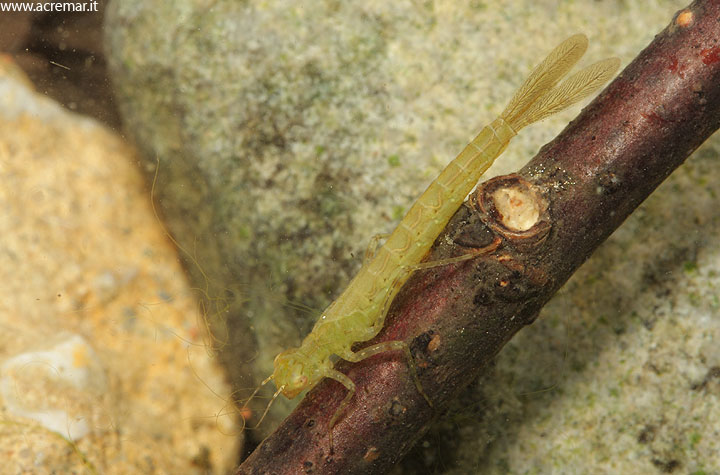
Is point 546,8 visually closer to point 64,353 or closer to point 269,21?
point 269,21

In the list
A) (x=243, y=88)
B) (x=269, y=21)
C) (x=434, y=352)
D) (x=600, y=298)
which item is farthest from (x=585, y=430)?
(x=269, y=21)

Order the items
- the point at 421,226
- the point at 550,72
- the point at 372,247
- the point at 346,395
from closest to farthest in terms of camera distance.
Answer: the point at 346,395, the point at 421,226, the point at 550,72, the point at 372,247

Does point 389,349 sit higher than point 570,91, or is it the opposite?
point 570,91

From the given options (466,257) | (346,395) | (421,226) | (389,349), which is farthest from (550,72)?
(346,395)

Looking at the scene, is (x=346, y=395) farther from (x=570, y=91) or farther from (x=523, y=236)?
(x=570, y=91)

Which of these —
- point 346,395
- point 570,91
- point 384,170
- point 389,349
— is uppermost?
point 570,91

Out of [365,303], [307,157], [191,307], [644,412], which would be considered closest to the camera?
[365,303]

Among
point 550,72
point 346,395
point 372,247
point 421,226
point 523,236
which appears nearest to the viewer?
point 523,236
